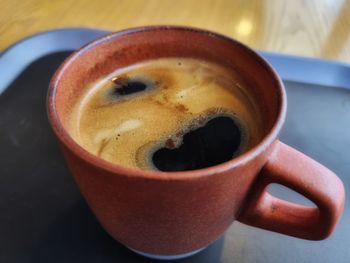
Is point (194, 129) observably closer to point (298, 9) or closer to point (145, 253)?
point (145, 253)

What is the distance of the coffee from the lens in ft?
1.30

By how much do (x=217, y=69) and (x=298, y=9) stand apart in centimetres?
44

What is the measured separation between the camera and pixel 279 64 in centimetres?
66

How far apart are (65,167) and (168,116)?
17 centimetres

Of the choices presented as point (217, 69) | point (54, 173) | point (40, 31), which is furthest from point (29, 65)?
point (217, 69)

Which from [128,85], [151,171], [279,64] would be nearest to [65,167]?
[128,85]

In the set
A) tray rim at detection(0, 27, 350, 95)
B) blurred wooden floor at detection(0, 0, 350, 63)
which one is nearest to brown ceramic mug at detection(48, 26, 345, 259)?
tray rim at detection(0, 27, 350, 95)

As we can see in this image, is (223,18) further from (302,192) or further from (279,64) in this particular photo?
(302,192)

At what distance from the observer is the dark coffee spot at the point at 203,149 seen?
1.26 ft

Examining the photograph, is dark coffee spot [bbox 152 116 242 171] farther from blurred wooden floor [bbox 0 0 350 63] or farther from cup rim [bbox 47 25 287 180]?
blurred wooden floor [bbox 0 0 350 63]

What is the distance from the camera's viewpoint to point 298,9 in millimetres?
842

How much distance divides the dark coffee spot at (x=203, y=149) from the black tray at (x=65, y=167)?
12 cm

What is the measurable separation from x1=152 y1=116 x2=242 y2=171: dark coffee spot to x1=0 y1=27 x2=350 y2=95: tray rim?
9.8 inches

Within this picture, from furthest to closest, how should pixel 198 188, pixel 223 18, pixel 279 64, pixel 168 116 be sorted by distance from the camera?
pixel 223 18
pixel 279 64
pixel 168 116
pixel 198 188
